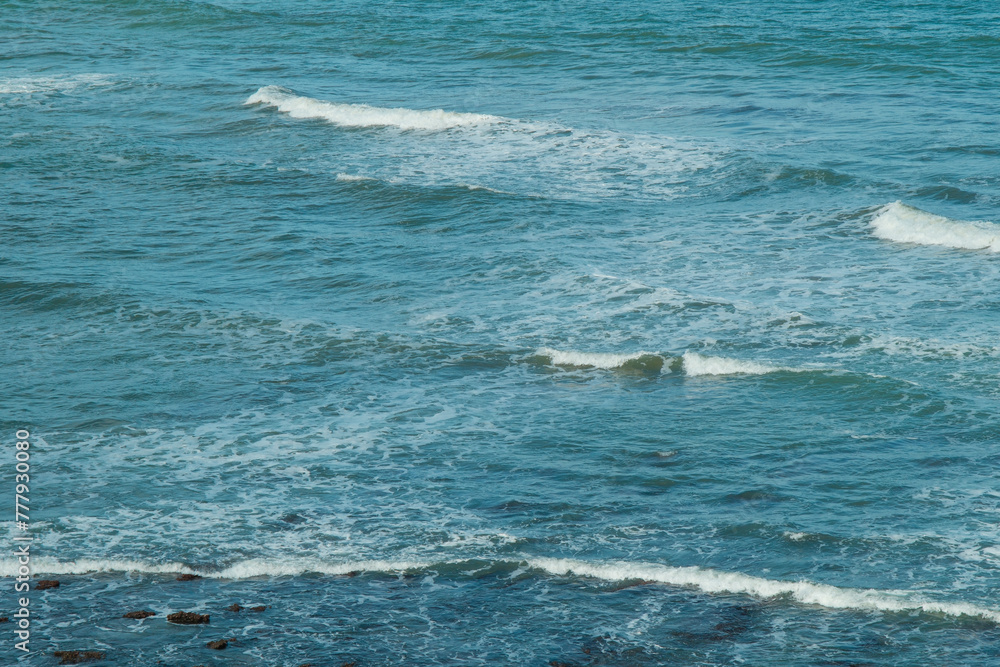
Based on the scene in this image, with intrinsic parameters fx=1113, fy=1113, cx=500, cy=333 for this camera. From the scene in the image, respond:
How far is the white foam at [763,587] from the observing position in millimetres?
7988

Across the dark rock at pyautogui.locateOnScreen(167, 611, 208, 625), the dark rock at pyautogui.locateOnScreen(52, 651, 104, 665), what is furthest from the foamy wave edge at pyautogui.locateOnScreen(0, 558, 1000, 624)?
the dark rock at pyautogui.locateOnScreen(52, 651, 104, 665)

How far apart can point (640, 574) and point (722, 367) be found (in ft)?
14.6

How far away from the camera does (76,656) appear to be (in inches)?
303

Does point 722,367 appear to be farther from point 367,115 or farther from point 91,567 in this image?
point 367,115

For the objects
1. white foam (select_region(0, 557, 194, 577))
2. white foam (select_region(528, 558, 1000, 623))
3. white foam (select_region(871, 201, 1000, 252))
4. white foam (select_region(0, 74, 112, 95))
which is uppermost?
white foam (select_region(0, 74, 112, 95))

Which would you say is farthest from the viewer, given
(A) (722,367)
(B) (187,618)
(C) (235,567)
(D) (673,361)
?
(D) (673,361)

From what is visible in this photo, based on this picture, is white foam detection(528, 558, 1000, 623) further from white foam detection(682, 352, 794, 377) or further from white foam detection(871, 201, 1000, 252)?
white foam detection(871, 201, 1000, 252)

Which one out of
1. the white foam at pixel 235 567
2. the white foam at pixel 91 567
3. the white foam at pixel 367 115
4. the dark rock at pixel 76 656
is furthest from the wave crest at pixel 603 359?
the white foam at pixel 367 115

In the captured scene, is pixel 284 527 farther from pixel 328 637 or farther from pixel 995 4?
pixel 995 4

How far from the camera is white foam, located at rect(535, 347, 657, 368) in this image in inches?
501

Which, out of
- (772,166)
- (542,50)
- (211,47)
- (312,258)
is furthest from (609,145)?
(211,47)

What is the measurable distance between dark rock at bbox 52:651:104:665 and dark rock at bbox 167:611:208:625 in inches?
22.3

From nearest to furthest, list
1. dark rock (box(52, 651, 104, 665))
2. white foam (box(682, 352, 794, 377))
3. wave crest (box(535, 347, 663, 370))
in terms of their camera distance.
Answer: dark rock (box(52, 651, 104, 665))
white foam (box(682, 352, 794, 377))
wave crest (box(535, 347, 663, 370))

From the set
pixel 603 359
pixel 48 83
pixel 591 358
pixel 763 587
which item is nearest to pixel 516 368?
pixel 591 358
